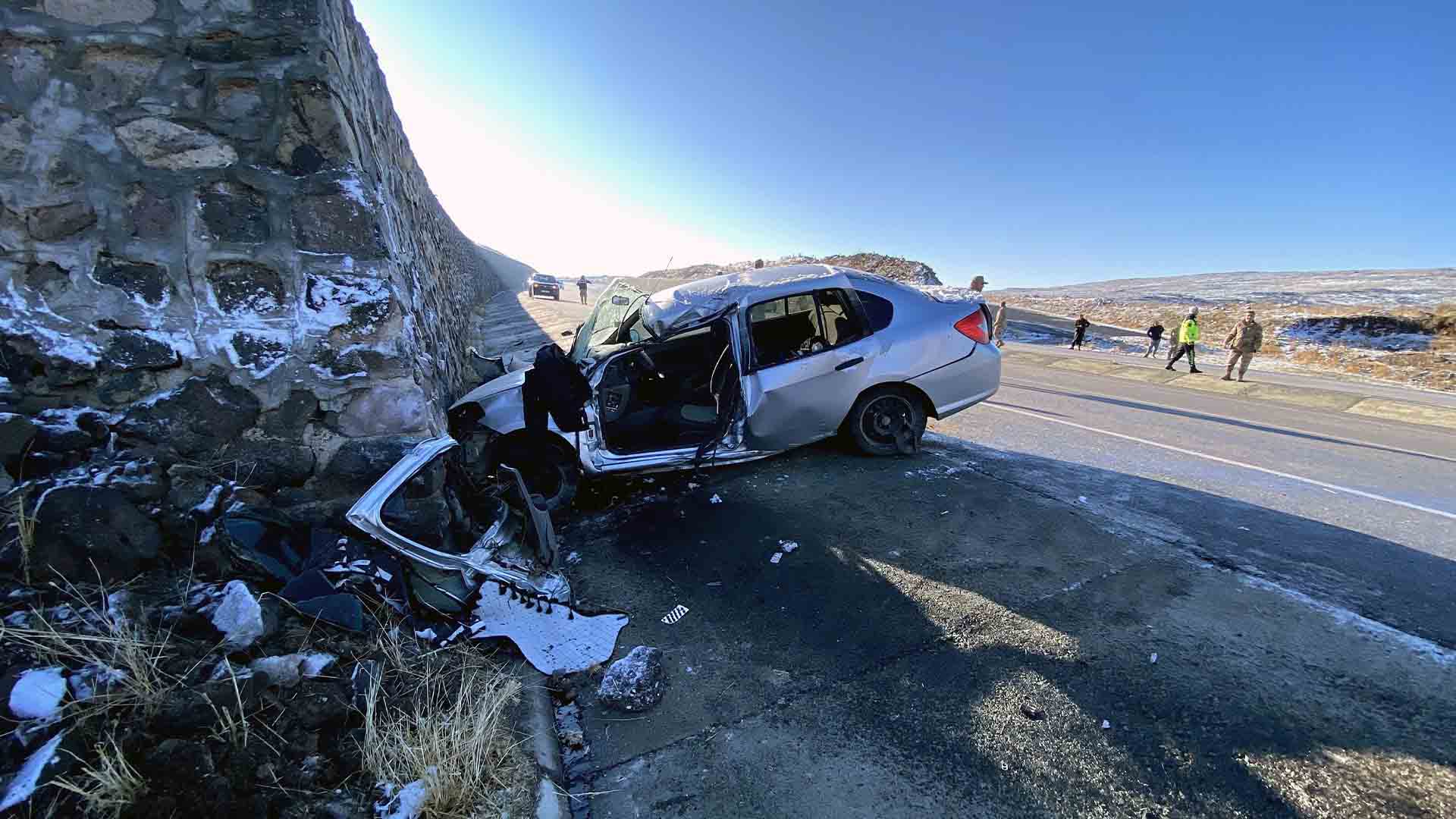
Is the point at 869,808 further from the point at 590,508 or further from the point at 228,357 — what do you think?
the point at 228,357

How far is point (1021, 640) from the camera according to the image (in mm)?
2764

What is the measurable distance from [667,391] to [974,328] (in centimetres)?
297

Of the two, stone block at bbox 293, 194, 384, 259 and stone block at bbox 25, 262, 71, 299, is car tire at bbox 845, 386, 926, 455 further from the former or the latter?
stone block at bbox 25, 262, 71, 299

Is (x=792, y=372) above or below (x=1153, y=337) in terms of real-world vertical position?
above

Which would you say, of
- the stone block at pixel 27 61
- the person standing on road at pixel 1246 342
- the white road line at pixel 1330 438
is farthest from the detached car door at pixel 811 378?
the person standing on road at pixel 1246 342

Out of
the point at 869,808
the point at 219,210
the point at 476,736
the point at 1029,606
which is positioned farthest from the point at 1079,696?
the point at 219,210

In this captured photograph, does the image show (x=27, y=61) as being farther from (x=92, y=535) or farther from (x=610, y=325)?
(x=610, y=325)

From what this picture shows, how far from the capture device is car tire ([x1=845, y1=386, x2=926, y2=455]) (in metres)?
5.13

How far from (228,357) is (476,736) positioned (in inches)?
97.4

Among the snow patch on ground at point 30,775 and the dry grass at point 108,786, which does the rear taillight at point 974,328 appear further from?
the snow patch on ground at point 30,775

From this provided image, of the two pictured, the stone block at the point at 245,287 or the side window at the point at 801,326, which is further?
the side window at the point at 801,326

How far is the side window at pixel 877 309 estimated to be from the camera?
494cm

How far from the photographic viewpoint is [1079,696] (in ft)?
7.86

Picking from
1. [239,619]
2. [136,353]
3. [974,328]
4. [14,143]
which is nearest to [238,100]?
[14,143]
